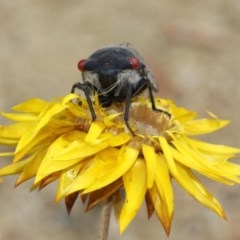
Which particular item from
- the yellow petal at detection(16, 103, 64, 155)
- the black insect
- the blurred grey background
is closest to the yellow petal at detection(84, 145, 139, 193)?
the black insect

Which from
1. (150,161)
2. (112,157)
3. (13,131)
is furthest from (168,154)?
(13,131)

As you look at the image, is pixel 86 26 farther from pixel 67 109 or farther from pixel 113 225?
pixel 67 109

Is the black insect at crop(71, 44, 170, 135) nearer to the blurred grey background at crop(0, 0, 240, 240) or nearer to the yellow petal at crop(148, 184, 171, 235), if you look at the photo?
the yellow petal at crop(148, 184, 171, 235)

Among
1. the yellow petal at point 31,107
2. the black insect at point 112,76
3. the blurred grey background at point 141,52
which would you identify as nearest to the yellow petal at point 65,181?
the black insect at point 112,76

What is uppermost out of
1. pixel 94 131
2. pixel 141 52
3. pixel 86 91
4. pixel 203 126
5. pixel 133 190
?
pixel 86 91

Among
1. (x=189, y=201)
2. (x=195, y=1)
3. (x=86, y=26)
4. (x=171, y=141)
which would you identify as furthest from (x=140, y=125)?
(x=195, y=1)

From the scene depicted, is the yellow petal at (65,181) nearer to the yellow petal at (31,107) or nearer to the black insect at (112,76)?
the black insect at (112,76)

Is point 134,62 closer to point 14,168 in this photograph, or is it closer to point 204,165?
point 204,165
